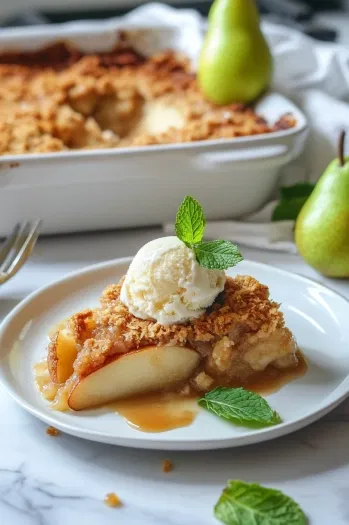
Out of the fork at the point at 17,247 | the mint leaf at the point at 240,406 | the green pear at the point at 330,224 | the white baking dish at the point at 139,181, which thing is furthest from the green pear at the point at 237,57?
the mint leaf at the point at 240,406

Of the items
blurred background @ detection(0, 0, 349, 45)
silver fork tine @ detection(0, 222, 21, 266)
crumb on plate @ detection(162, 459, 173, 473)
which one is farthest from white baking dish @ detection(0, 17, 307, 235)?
blurred background @ detection(0, 0, 349, 45)

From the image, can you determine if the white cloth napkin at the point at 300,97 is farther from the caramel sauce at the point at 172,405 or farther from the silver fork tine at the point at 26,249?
the caramel sauce at the point at 172,405

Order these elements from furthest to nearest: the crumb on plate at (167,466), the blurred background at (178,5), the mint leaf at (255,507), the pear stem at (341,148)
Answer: the blurred background at (178,5) < the pear stem at (341,148) < the crumb on plate at (167,466) < the mint leaf at (255,507)

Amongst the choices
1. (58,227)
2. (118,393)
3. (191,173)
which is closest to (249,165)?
(191,173)

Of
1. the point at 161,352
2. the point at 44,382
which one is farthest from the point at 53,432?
the point at 161,352

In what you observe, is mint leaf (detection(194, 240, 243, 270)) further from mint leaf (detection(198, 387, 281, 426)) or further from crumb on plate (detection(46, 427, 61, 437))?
crumb on plate (detection(46, 427, 61, 437))

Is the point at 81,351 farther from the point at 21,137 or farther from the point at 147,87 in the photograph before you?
the point at 147,87
